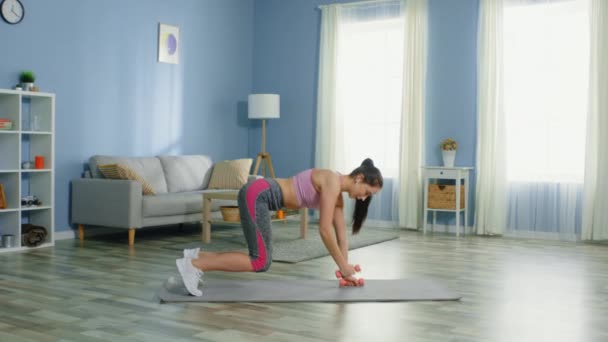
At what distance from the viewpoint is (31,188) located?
592 centimetres

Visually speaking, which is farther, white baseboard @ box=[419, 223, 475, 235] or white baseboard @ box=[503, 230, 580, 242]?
white baseboard @ box=[419, 223, 475, 235]

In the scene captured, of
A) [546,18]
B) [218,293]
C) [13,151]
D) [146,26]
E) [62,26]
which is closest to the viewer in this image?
[218,293]

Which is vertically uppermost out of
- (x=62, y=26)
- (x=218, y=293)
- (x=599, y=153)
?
(x=62, y=26)

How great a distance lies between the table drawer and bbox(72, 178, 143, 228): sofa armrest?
9.43 feet

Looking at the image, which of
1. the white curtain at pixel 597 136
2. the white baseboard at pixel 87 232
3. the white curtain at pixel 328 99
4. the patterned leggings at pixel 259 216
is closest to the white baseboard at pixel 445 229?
the white curtain at pixel 597 136

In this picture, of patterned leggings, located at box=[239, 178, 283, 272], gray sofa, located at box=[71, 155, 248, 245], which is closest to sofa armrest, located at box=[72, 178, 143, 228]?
gray sofa, located at box=[71, 155, 248, 245]

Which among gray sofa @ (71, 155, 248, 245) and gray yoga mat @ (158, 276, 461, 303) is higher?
gray sofa @ (71, 155, 248, 245)

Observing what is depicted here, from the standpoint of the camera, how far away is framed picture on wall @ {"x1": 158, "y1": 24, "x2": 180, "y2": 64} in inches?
285

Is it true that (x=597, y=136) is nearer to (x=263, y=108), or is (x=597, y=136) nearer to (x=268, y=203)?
(x=263, y=108)

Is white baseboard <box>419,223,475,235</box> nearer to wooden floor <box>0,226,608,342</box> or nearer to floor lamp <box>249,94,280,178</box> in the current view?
wooden floor <box>0,226,608,342</box>

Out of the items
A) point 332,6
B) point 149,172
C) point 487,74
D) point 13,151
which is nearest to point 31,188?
point 13,151

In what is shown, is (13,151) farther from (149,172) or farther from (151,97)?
(151,97)

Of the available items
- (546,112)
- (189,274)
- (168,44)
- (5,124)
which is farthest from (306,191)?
(168,44)

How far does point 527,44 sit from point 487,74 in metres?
0.47
